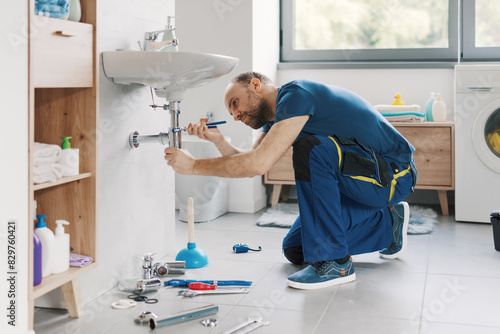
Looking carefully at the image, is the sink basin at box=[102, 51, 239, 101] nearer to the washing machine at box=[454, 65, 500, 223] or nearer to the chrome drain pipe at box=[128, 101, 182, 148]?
the chrome drain pipe at box=[128, 101, 182, 148]

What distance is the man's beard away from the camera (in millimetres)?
2449

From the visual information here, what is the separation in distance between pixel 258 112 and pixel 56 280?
101 centimetres

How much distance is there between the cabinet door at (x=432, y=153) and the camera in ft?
12.3

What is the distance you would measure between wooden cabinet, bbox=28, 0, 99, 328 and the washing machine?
230cm

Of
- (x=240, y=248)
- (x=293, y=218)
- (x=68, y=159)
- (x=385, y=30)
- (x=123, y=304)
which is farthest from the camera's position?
(x=385, y=30)

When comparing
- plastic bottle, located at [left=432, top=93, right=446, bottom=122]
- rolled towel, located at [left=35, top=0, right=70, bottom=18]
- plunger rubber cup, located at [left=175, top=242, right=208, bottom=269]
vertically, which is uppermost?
rolled towel, located at [left=35, top=0, right=70, bottom=18]

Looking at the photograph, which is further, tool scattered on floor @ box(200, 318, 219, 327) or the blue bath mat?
the blue bath mat

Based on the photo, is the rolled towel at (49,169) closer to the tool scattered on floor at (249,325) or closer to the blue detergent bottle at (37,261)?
the blue detergent bottle at (37,261)

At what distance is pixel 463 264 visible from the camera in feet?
8.84

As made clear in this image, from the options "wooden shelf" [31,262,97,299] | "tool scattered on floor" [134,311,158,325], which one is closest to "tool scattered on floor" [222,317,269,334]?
"tool scattered on floor" [134,311,158,325]

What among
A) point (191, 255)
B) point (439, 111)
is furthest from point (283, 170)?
point (191, 255)

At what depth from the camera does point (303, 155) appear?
2.38 metres
